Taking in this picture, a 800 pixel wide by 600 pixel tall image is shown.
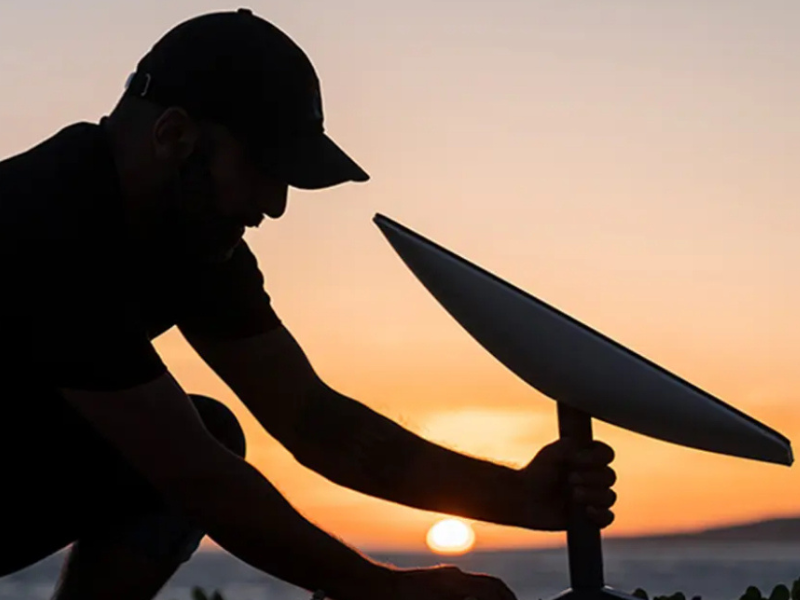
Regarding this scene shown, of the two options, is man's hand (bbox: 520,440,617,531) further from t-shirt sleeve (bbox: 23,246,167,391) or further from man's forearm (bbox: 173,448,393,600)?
t-shirt sleeve (bbox: 23,246,167,391)

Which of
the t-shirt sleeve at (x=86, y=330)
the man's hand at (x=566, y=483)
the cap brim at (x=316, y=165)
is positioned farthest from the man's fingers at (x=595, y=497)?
the t-shirt sleeve at (x=86, y=330)

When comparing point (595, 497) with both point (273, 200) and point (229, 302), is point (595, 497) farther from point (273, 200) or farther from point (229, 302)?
point (229, 302)

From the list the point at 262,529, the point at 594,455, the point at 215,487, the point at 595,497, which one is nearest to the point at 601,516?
the point at 595,497

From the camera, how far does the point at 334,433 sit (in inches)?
209

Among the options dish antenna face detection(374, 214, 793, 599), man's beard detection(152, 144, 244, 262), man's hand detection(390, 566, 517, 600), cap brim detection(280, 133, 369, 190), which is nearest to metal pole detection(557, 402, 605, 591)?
dish antenna face detection(374, 214, 793, 599)

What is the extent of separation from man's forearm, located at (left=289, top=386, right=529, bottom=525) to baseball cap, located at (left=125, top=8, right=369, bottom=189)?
102 centimetres

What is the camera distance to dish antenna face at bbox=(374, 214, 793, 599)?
13.3 feet

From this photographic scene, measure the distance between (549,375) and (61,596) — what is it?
2055 millimetres

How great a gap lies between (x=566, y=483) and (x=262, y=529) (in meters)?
0.94

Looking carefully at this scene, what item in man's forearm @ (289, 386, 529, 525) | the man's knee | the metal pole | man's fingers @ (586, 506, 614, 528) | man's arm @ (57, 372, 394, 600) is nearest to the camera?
man's arm @ (57, 372, 394, 600)

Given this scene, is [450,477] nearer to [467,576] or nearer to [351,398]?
[351,398]

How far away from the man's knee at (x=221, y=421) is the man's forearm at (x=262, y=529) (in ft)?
3.59

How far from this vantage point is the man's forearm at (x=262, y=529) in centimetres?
419

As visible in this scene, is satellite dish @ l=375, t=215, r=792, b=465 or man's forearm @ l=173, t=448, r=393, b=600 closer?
satellite dish @ l=375, t=215, r=792, b=465
